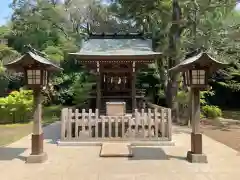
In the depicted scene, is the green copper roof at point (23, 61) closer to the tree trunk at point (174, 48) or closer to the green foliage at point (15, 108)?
the tree trunk at point (174, 48)

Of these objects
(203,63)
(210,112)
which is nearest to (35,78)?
(203,63)

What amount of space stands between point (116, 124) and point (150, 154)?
2.08 metres

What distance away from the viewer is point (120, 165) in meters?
6.62

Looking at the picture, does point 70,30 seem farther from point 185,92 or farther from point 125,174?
point 125,174

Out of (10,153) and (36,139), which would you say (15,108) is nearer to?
(10,153)

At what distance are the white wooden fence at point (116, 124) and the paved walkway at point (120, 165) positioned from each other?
2.59ft

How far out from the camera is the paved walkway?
5742mm

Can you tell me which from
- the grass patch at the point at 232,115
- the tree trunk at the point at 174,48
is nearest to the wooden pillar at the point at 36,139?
the tree trunk at the point at 174,48

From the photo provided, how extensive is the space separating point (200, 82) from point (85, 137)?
4.26 metres

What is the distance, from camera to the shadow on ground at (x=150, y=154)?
7.36m

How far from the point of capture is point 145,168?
6.33 meters

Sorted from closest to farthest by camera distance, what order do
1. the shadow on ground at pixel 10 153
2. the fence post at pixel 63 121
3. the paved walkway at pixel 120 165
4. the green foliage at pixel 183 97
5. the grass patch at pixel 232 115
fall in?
the paved walkway at pixel 120 165 → the shadow on ground at pixel 10 153 → the fence post at pixel 63 121 → the green foliage at pixel 183 97 → the grass patch at pixel 232 115

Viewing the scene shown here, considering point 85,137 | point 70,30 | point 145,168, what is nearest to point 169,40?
point 85,137

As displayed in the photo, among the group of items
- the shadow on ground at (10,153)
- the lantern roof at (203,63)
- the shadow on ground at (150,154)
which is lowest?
the shadow on ground at (150,154)
